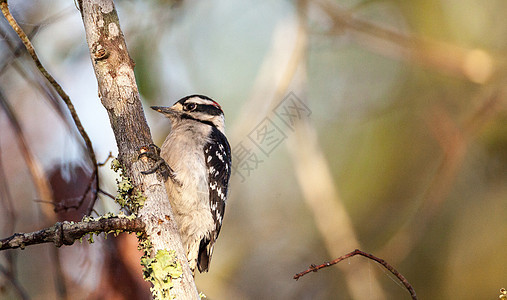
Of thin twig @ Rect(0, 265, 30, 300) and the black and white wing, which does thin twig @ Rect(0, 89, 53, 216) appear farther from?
the black and white wing

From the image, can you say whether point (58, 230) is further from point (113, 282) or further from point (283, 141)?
point (283, 141)

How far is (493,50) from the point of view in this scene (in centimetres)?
439

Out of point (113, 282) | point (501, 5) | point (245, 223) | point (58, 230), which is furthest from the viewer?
point (245, 223)

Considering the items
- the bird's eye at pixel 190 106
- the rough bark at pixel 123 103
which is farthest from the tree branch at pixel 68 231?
the bird's eye at pixel 190 106

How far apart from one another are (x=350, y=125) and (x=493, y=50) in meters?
1.46

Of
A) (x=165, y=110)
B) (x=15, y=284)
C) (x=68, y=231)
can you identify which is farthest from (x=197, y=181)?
(x=68, y=231)

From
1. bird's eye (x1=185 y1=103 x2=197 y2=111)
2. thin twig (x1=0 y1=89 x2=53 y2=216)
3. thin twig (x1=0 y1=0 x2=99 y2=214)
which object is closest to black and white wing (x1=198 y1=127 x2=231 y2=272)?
bird's eye (x1=185 y1=103 x2=197 y2=111)

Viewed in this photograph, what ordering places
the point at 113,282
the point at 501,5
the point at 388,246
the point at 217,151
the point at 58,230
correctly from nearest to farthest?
the point at 58,230 < the point at 113,282 < the point at 217,151 < the point at 388,246 < the point at 501,5

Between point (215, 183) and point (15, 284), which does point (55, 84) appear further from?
point (215, 183)

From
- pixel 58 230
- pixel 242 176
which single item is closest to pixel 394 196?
pixel 242 176

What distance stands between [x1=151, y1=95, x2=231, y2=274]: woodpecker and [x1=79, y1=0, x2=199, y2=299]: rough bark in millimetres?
776

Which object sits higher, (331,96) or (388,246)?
(331,96)

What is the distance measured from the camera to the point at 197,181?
2822 mm

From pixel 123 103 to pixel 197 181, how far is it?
934 millimetres
